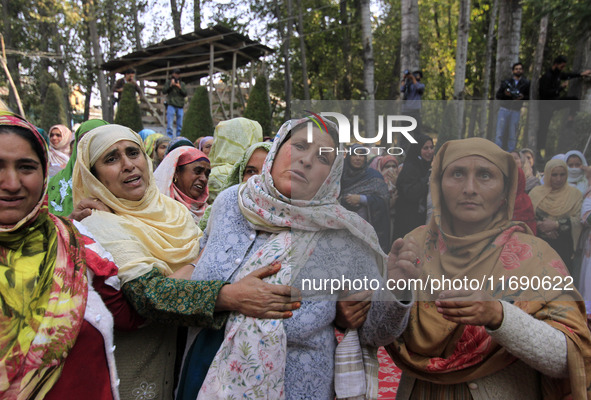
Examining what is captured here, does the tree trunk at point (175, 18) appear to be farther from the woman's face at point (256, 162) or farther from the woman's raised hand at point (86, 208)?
the woman's raised hand at point (86, 208)

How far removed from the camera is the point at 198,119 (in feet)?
36.8

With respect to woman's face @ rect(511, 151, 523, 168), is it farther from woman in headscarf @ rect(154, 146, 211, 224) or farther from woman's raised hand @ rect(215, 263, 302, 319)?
woman in headscarf @ rect(154, 146, 211, 224)

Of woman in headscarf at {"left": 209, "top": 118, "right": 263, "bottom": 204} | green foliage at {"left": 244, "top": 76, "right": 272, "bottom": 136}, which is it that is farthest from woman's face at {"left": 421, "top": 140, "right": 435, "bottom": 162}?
green foliage at {"left": 244, "top": 76, "right": 272, "bottom": 136}

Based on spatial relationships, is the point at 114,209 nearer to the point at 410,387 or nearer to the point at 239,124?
the point at 410,387

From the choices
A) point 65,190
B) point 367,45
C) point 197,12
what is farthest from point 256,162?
point 197,12

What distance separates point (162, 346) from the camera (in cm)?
183

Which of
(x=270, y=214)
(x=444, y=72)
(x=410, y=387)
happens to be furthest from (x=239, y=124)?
(x=444, y=72)

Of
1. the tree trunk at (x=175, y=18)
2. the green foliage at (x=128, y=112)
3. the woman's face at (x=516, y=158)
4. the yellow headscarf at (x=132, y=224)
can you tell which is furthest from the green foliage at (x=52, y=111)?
the woman's face at (x=516, y=158)

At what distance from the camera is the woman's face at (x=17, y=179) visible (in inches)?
53.0

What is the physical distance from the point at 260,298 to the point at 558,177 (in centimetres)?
101

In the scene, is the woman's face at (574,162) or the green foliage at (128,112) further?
the green foliage at (128,112)

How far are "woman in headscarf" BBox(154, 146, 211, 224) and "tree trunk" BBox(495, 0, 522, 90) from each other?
695 centimetres

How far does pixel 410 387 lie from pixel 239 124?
→ 124 inches

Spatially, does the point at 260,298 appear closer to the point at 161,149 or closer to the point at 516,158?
the point at 516,158
